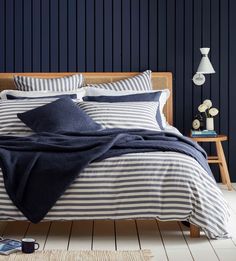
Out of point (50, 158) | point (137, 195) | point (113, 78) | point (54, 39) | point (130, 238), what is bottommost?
point (130, 238)

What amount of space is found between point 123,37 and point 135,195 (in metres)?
2.76

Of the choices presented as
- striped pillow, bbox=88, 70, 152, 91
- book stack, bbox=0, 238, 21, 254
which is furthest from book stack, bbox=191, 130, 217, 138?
book stack, bbox=0, 238, 21, 254

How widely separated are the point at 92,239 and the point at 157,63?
8.90 feet

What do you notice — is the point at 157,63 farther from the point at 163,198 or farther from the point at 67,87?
the point at 163,198

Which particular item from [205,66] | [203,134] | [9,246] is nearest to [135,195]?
[9,246]

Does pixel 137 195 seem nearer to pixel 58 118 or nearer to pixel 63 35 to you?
pixel 58 118

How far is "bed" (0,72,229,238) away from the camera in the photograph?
13.4 feet

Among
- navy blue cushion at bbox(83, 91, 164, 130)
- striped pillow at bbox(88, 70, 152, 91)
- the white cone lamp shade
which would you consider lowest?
navy blue cushion at bbox(83, 91, 164, 130)

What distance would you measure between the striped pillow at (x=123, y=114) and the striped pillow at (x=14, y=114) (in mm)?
405

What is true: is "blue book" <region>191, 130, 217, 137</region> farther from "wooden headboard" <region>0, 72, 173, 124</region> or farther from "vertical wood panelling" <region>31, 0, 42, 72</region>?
"vertical wood panelling" <region>31, 0, 42, 72</region>

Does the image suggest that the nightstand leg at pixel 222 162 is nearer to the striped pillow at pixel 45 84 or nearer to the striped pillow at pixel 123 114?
the striped pillow at pixel 123 114

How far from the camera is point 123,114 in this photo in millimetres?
5262

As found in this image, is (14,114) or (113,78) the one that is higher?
(113,78)

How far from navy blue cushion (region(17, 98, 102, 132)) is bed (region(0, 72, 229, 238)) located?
0.86 m
